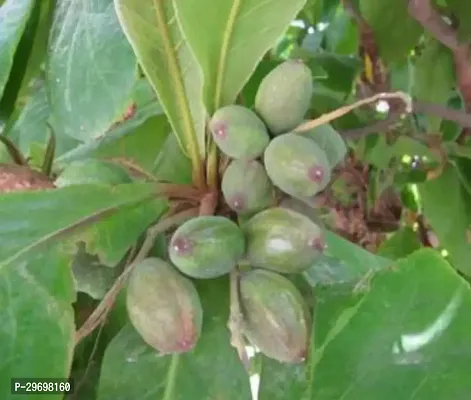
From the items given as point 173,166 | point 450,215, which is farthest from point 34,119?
point 450,215

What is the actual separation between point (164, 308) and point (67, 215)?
91mm

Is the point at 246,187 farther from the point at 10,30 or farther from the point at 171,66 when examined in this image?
the point at 10,30

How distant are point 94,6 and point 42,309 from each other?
0.26 metres

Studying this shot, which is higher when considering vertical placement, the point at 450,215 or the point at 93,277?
the point at 93,277

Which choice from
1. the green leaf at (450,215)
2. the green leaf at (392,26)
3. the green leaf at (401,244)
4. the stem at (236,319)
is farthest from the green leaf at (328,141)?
the green leaf at (401,244)

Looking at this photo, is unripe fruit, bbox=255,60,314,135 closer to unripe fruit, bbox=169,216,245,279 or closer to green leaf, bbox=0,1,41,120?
unripe fruit, bbox=169,216,245,279

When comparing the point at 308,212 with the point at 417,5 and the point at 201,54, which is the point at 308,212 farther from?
the point at 417,5

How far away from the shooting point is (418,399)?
1.64 feet

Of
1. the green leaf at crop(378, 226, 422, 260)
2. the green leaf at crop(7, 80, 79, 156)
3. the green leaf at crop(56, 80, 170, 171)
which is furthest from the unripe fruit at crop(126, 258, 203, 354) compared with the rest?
the green leaf at crop(378, 226, 422, 260)

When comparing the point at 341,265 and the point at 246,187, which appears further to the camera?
the point at 341,265

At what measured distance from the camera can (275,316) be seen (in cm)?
49

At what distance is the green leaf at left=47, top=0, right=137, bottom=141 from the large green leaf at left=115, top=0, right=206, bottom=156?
4cm

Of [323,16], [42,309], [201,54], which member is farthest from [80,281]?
[323,16]

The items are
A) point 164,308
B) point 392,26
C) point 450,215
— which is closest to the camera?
point 164,308
